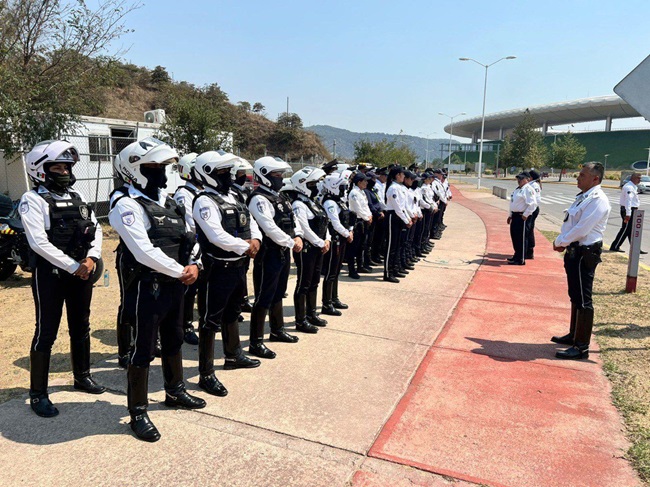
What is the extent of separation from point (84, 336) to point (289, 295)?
397 cm

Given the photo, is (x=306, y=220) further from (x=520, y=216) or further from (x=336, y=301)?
(x=520, y=216)

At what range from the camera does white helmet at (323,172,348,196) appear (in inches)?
268

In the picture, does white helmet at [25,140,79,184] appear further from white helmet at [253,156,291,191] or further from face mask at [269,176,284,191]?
face mask at [269,176,284,191]

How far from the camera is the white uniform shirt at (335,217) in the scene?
21.4ft

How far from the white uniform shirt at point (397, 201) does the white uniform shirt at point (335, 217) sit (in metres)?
2.23

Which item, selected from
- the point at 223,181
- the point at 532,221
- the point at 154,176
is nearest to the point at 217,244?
the point at 223,181

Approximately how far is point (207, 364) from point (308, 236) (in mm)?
1942

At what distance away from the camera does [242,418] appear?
3.78m

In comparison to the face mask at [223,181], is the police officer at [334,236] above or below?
below

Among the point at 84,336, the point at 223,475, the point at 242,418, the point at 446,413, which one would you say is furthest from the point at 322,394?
the point at 84,336

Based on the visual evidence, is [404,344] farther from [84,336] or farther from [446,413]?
[84,336]

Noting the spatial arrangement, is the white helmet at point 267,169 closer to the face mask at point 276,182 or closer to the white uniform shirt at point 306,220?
the face mask at point 276,182

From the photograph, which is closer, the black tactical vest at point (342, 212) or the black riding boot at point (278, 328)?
the black riding boot at point (278, 328)

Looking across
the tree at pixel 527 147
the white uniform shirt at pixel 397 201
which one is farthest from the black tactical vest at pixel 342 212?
the tree at pixel 527 147
